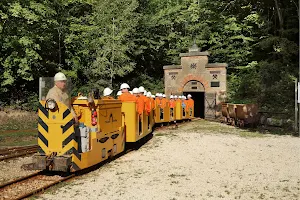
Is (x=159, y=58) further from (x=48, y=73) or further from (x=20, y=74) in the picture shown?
(x=20, y=74)

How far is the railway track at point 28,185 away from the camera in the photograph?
6.45 metres

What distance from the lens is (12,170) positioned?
8.62 m

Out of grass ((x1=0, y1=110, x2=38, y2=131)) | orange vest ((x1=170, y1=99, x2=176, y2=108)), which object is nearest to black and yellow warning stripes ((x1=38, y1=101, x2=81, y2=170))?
grass ((x1=0, y1=110, x2=38, y2=131))

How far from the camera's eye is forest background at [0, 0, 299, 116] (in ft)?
73.0

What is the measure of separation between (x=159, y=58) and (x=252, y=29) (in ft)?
36.3

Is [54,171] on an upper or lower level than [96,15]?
lower

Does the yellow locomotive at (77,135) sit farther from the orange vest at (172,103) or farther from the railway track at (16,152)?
the orange vest at (172,103)

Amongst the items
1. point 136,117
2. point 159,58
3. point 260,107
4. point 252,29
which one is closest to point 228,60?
point 252,29

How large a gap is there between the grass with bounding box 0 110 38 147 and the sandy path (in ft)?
19.8

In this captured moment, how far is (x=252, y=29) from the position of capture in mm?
36094

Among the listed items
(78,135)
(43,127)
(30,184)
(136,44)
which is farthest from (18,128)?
(136,44)

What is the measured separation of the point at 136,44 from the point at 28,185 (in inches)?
1062

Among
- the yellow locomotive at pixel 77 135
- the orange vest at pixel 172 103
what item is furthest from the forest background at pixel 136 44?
the yellow locomotive at pixel 77 135

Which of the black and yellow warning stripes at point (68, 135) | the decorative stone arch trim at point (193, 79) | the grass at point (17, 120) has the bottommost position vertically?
the grass at point (17, 120)
